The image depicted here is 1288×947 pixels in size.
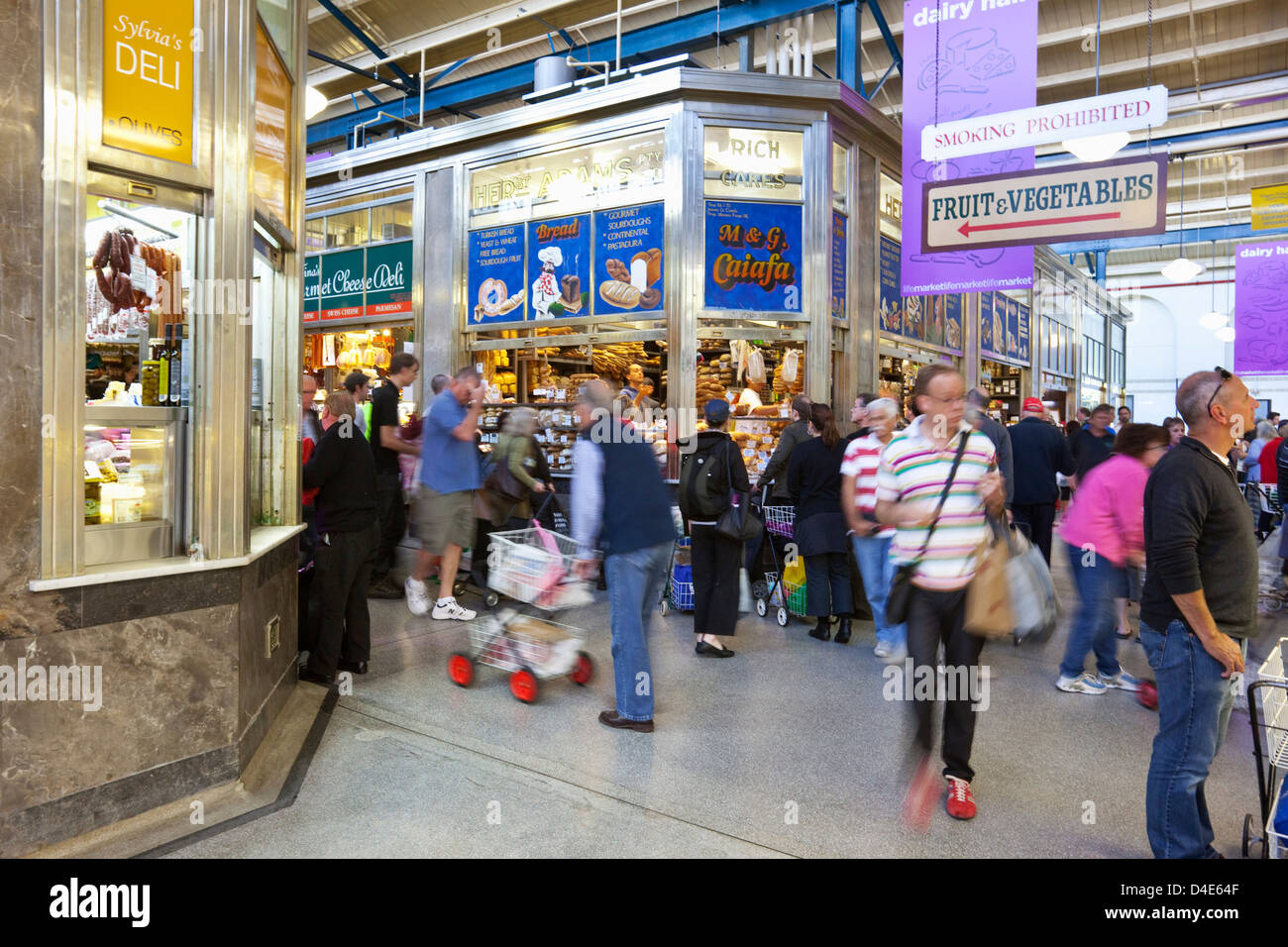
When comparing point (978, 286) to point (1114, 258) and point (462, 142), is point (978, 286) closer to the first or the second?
point (462, 142)

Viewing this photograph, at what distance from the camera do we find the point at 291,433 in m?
5.15

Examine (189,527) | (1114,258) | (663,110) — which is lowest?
(189,527)

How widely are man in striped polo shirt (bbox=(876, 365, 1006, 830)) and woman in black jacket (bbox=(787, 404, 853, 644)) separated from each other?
3.08 meters

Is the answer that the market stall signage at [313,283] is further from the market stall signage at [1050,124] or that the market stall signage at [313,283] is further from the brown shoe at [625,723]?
the brown shoe at [625,723]

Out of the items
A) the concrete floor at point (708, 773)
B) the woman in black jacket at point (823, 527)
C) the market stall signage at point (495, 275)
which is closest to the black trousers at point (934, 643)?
the concrete floor at point (708, 773)

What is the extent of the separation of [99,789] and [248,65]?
129 inches

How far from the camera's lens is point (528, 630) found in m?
5.16

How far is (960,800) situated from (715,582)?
2.78 m

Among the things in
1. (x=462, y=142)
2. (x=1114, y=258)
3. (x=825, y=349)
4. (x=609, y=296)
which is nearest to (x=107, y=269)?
(x=609, y=296)

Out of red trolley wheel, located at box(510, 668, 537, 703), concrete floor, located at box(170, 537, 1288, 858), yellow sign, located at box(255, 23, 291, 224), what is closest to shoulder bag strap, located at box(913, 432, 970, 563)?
concrete floor, located at box(170, 537, 1288, 858)

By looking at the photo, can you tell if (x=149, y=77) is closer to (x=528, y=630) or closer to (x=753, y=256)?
(x=528, y=630)

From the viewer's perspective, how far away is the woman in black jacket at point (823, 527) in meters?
6.68

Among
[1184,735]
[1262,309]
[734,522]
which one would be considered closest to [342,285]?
[734,522]

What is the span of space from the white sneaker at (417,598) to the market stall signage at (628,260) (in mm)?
4488
